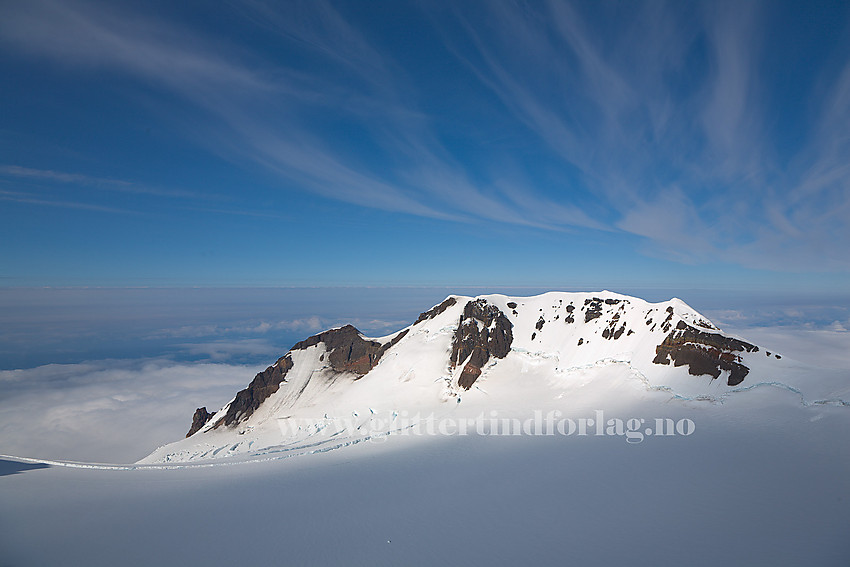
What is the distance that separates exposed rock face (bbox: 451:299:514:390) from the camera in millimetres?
58812

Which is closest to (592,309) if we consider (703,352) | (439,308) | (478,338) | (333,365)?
(478,338)

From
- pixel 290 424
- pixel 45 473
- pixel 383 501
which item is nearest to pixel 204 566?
pixel 383 501

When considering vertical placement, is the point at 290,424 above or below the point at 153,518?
below

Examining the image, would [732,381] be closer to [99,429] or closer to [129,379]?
[99,429]

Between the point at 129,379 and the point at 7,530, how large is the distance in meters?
228

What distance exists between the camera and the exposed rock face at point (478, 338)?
193 ft

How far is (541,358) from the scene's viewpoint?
189 feet

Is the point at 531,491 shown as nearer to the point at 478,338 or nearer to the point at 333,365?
the point at 478,338

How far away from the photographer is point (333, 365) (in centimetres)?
7631

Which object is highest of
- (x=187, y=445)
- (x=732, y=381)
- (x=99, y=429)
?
(x=732, y=381)

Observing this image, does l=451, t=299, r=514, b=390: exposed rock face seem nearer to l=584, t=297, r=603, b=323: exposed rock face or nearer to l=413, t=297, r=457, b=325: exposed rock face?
l=413, t=297, r=457, b=325: exposed rock face

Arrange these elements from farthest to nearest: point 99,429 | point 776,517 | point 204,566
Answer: point 99,429 → point 776,517 → point 204,566

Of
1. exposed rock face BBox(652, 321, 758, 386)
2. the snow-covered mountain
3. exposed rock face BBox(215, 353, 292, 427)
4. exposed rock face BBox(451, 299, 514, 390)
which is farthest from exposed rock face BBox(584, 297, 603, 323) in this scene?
exposed rock face BBox(215, 353, 292, 427)

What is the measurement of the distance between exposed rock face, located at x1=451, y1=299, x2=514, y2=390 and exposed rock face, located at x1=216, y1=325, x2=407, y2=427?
16.2 meters
